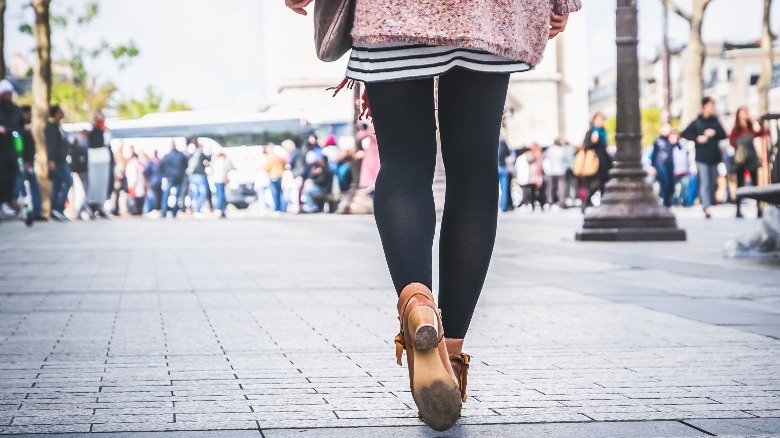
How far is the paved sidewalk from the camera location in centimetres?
342

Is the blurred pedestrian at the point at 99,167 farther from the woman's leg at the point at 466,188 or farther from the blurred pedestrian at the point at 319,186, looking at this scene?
the woman's leg at the point at 466,188

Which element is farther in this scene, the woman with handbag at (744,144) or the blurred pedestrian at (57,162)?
the blurred pedestrian at (57,162)

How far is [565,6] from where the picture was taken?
3508 mm

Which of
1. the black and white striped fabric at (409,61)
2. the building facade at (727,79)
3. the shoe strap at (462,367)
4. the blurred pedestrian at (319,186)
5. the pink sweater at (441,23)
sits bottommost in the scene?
the blurred pedestrian at (319,186)

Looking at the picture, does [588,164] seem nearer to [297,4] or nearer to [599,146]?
[599,146]

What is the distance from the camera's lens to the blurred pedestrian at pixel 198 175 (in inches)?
1183

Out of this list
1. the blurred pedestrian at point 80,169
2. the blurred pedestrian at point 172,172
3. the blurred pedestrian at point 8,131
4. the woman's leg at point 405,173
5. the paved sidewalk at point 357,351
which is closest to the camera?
the woman's leg at point 405,173

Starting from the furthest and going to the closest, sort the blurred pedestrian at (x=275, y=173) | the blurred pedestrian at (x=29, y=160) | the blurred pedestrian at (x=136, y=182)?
the blurred pedestrian at (x=136, y=182) → the blurred pedestrian at (x=275, y=173) → the blurred pedestrian at (x=29, y=160)

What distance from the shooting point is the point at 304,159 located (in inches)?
1259

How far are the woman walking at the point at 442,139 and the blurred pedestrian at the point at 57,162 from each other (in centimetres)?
1952

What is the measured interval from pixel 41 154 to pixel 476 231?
23209 millimetres

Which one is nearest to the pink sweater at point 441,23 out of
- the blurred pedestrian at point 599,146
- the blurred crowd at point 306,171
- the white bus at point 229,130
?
the blurred crowd at point 306,171

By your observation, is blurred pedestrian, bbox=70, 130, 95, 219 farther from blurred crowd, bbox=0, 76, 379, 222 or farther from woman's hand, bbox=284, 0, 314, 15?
woman's hand, bbox=284, 0, 314, 15

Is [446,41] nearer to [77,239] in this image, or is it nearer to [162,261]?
[162,261]
